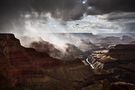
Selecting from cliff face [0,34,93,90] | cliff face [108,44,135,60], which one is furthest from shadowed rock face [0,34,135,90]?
cliff face [108,44,135,60]

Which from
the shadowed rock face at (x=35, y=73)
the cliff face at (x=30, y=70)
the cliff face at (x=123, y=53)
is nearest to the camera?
the shadowed rock face at (x=35, y=73)

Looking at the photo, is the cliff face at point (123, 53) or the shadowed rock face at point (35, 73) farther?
the cliff face at point (123, 53)

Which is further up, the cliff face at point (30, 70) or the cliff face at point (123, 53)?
the cliff face at point (30, 70)

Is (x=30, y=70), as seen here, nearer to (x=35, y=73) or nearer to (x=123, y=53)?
(x=35, y=73)

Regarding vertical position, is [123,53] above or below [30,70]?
below

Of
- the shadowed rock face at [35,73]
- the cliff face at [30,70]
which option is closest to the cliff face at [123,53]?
the shadowed rock face at [35,73]

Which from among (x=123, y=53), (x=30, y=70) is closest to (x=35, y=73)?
(x=30, y=70)

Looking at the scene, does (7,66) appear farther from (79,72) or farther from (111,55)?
(111,55)

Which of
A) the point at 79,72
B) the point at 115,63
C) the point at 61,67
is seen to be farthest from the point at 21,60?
the point at 115,63

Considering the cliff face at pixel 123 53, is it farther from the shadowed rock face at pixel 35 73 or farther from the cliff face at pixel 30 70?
the cliff face at pixel 30 70

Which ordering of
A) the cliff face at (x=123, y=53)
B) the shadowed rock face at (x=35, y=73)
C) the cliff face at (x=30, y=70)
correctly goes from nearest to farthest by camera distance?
the shadowed rock face at (x=35, y=73), the cliff face at (x=30, y=70), the cliff face at (x=123, y=53)

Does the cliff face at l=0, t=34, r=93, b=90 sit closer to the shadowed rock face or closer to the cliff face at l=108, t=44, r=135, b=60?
the shadowed rock face
